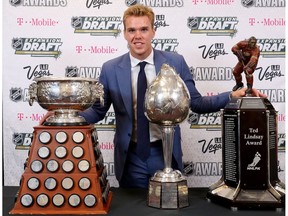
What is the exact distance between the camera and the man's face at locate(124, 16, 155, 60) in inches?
81.1

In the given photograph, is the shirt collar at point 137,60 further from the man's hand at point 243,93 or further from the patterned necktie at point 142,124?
the man's hand at point 243,93

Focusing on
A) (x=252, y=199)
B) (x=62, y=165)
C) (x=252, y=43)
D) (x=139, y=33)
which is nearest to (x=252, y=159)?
(x=252, y=199)

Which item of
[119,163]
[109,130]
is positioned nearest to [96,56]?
[109,130]

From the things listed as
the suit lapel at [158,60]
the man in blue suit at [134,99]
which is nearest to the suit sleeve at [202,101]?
the man in blue suit at [134,99]

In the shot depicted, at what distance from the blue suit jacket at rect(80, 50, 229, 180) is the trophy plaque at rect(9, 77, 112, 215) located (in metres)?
0.65

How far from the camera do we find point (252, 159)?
1307mm

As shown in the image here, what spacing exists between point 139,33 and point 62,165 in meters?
1.03

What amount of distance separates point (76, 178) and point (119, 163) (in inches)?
33.3

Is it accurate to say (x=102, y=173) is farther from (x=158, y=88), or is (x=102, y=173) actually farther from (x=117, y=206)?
(x=158, y=88)

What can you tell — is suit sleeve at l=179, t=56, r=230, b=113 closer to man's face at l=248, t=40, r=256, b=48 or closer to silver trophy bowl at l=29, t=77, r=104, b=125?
man's face at l=248, t=40, r=256, b=48

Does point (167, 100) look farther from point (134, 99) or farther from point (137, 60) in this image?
point (137, 60)

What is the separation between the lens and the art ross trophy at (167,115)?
126cm

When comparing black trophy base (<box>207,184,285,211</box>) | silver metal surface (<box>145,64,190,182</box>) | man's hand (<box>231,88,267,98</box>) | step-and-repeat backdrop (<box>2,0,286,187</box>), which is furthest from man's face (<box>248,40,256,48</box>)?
step-and-repeat backdrop (<box>2,0,286,187</box>)

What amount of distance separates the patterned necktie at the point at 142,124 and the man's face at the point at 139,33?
14 cm
